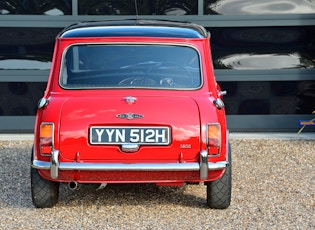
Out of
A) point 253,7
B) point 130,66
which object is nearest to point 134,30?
point 130,66

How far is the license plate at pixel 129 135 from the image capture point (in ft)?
19.6

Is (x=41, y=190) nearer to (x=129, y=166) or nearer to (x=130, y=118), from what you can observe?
(x=129, y=166)

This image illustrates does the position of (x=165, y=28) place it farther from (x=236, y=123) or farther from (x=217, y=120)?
(x=236, y=123)

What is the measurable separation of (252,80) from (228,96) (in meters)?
0.37

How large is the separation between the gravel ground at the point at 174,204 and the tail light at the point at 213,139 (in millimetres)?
505

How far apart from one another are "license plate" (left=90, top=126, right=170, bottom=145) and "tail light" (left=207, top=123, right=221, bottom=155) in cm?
30

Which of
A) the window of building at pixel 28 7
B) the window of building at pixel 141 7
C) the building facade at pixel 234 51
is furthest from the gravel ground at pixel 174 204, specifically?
the window of building at pixel 141 7

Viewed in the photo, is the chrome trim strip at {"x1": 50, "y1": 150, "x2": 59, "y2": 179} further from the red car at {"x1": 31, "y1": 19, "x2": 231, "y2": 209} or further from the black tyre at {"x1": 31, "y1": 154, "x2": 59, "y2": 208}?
the black tyre at {"x1": 31, "y1": 154, "x2": 59, "y2": 208}

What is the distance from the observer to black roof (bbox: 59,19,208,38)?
6.56 m

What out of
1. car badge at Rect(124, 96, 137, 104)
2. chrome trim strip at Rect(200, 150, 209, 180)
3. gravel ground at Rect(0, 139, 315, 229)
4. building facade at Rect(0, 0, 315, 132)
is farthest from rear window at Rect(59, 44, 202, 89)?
building facade at Rect(0, 0, 315, 132)

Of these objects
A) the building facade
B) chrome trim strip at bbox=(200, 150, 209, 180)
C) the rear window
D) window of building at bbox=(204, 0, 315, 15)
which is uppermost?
the rear window

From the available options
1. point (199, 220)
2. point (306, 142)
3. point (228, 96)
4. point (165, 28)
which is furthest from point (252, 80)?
point (199, 220)

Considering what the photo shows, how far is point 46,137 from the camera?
599 centimetres

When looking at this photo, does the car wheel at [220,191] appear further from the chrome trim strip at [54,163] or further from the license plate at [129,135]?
the chrome trim strip at [54,163]
